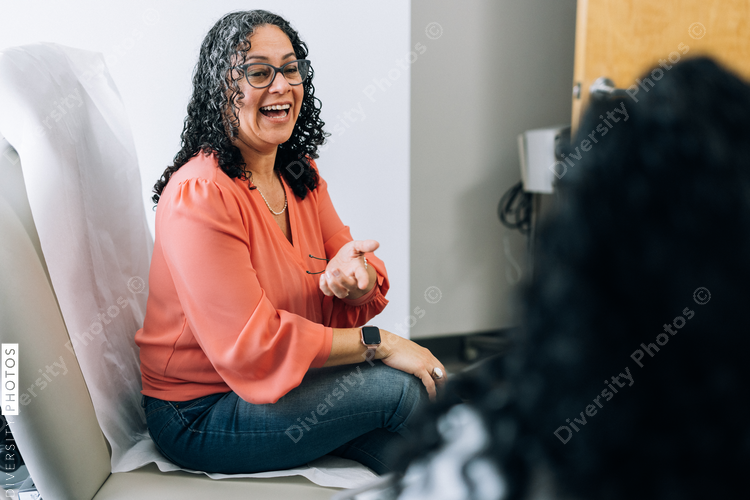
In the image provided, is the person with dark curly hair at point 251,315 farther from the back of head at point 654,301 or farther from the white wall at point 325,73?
the back of head at point 654,301

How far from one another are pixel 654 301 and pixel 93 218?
95 centimetres

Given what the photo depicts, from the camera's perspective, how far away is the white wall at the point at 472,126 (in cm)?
189

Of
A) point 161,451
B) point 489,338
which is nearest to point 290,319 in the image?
point 161,451

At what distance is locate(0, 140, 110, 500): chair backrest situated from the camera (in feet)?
2.38

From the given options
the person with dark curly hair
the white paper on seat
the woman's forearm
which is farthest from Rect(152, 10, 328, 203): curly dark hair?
the woman's forearm

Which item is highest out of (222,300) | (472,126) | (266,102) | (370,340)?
(266,102)

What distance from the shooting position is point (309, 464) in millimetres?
921

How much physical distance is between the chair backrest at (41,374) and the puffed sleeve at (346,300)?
0.47 metres

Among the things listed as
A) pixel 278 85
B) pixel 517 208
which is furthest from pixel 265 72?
pixel 517 208

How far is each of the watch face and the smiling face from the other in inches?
15.2

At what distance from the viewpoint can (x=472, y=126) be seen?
1.98 meters

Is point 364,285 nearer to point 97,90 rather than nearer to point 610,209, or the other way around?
point 97,90

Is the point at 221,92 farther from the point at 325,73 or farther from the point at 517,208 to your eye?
the point at 517,208

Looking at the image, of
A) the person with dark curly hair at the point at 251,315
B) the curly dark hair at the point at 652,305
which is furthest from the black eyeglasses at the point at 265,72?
the curly dark hair at the point at 652,305
